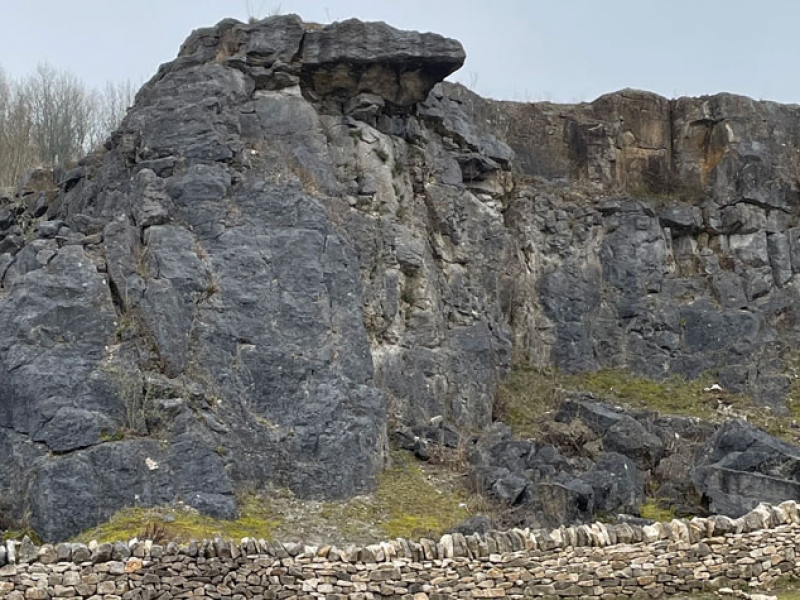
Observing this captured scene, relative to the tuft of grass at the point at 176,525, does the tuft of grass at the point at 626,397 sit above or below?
above

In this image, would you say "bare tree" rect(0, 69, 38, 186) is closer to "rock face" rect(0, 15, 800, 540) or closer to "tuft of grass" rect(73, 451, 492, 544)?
"rock face" rect(0, 15, 800, 540)

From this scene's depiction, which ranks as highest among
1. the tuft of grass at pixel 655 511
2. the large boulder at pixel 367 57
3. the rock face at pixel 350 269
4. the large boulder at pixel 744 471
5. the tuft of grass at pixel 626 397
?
the large boulder at pixel 367 57

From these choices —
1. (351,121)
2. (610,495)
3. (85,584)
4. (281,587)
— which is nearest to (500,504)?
(610,495)

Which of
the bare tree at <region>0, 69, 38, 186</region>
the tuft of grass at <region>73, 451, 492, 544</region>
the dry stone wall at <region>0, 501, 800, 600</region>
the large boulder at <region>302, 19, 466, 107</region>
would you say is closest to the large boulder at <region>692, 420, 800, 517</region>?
the tuft of grass at <region>73, 451, 492, 544</region>

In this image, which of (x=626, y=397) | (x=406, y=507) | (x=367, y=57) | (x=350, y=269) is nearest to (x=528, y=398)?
(x=626, y=397)

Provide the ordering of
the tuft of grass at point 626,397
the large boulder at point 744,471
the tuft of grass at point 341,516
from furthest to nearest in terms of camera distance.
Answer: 1. the tuft of grass at point 626,397
2. the large boulder at point 744,471
3. the tuft of grass at point 341,516

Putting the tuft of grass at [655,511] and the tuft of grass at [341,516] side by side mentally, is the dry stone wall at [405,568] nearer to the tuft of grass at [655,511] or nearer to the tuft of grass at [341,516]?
the tuft of grass at [341,516]

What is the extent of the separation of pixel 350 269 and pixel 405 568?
12426mm

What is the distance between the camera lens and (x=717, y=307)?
35.8m

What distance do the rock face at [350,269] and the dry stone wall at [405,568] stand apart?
5.52 meters

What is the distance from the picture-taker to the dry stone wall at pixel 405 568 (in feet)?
46.1

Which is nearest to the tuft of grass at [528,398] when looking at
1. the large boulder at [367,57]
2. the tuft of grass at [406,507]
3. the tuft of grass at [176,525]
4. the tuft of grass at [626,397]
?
the tuft of grass at [626,397]

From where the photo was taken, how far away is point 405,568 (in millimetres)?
14656

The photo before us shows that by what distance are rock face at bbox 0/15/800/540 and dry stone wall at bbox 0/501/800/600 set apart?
217 inches
